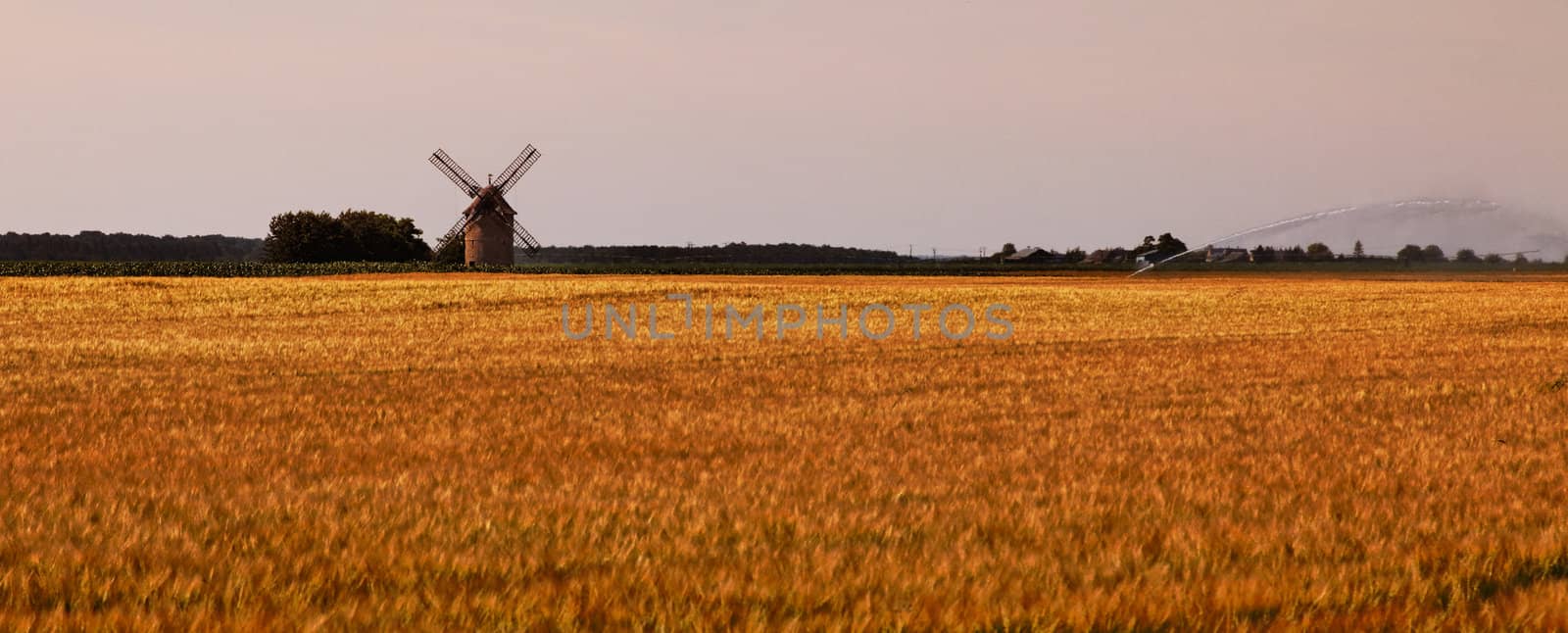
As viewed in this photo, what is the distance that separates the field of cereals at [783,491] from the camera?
18.6 feet

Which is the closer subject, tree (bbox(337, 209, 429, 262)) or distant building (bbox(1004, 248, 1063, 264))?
tree (bbox(337, 209, 429, 262))

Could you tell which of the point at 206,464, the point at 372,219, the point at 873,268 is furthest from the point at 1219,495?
the point at 372,219

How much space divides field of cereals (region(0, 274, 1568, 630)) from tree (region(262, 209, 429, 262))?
81.2 meters

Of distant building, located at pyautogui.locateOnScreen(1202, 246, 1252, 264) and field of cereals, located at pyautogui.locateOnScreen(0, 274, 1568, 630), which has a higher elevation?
distant building, located at pyautogui.locateOnScreen(1202, 246, 1252, 264)

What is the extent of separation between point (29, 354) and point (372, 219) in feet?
275

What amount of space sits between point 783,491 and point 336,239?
10115cm

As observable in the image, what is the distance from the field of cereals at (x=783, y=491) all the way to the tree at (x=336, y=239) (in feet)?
266

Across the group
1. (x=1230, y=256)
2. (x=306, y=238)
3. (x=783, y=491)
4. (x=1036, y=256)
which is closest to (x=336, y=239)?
(x=306, y=238)

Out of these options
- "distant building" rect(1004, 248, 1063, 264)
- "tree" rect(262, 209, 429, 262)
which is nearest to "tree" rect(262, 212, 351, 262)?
"tree" rect(262, 209, 429, 262)

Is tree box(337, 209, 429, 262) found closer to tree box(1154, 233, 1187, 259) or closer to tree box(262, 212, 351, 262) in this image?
tree box(262, 212, 351, 262)

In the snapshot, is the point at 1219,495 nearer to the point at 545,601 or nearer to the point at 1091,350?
the point at 545,601

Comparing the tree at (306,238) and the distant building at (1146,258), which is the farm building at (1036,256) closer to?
the distant building at (1146,258)

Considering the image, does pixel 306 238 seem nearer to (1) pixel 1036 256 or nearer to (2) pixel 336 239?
(2) pixel 336 239

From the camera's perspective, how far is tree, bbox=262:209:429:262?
10112 cm
